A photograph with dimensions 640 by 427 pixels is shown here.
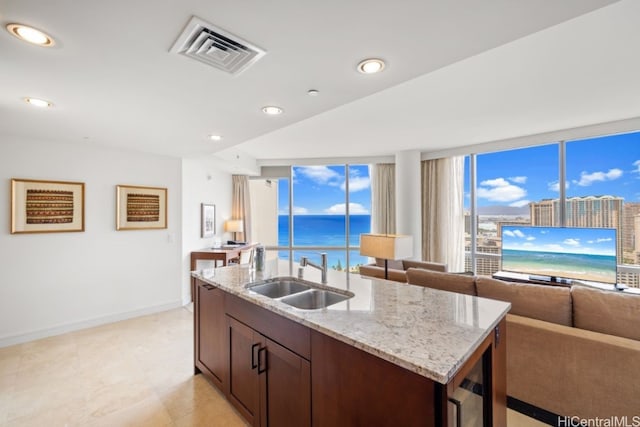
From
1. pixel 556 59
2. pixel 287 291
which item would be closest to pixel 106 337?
pixel 287 291

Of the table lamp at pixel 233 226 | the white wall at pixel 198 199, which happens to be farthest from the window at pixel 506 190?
the white wall at pixel 198 199

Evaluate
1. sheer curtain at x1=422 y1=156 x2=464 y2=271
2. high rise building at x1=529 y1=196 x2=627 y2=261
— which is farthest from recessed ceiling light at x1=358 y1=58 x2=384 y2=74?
high rise building at x1=529 y1=196 x2=627 y2=261

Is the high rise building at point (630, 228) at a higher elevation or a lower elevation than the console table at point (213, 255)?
higher

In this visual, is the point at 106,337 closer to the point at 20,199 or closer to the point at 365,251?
the point at 20,199

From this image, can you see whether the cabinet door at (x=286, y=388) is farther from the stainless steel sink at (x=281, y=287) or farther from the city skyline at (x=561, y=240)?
the city skyline at (x=561, y=240)

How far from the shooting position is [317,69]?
170cm

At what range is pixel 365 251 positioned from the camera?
2865 millimetres

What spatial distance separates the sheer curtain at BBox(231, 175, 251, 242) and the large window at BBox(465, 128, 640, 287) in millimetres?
4194

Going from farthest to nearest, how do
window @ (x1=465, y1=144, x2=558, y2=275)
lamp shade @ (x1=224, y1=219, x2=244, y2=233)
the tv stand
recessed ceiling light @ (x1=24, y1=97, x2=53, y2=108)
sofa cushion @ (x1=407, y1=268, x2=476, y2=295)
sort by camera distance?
lamp shade @ (x1=224, y1=219, x2=244, y2=233)
window @ (x1=465, y1=144, x2=558, y2=275)
the tv stand
sofa cushion @ (x1=407, y1=268, x2=476, y2=295)
recessed ceiling light @ (x1=24, y1=97, x2=53, y2=108)

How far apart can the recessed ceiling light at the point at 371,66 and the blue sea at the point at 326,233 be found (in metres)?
4.40

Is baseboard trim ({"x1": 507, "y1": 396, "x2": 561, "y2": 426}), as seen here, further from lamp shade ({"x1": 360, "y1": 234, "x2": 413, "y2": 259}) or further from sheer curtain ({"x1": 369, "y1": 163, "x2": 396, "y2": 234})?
sheer curtain ({"x1": 369, "y1": 163, "x2": 396, "y2": 234})

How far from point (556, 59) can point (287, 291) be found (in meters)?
2.67

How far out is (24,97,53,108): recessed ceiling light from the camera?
2096 mm

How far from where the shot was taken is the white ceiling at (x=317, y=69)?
1219mm
